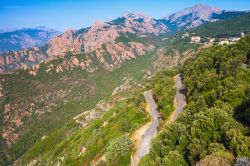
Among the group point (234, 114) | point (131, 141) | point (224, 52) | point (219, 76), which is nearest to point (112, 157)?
point (131, 141)

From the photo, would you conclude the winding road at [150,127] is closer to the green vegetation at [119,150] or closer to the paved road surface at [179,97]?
the paved road surface at [179,97]

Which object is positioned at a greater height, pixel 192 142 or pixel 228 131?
pixel 228 131

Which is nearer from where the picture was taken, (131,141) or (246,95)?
(246,95)

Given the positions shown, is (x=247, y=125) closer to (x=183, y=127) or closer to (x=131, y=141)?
(x=183, y=127)

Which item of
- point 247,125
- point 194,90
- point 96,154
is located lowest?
point 96,154

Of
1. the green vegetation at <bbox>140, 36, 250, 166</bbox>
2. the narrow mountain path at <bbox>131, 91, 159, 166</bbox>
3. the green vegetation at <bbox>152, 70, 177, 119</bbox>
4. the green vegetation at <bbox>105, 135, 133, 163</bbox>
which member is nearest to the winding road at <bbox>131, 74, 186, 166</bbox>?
the narrow mountain path at <bbox>131, 91, 159, 166</bbox>

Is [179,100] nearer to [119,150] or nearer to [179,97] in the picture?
[179,97]

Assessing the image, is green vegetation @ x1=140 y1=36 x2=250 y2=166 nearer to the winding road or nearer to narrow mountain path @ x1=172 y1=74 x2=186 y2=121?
the winding road

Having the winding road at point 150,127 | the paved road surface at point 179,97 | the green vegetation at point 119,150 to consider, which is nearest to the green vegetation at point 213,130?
the winding road at point 150,127
